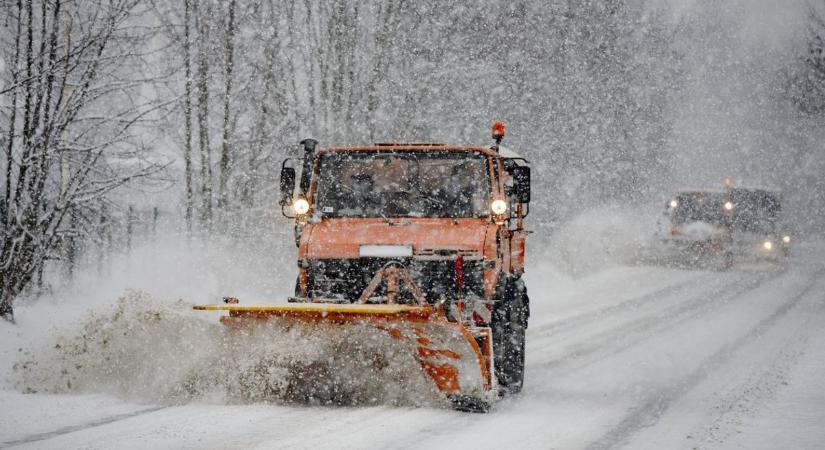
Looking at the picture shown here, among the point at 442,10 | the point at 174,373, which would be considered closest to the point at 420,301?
the point at 174,373

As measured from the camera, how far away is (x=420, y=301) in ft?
22.3

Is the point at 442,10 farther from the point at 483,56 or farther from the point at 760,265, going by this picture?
the point at 760,265

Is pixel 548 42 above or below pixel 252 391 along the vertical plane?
above

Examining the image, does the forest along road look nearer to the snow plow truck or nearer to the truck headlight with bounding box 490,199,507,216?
the snow plow truck

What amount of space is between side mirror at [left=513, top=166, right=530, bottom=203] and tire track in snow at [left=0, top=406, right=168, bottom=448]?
3474mm

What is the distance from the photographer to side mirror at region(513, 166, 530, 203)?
306 inches

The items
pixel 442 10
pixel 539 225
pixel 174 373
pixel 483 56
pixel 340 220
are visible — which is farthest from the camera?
pixel 539 225

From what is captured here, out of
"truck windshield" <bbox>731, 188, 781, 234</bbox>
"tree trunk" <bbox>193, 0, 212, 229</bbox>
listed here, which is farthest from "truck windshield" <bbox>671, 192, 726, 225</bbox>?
"tree trunk" <bbox>193, 0, 212, 229</bbox>

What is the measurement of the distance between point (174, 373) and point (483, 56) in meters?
18.2

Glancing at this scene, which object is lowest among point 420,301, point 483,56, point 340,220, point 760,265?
point 760,265

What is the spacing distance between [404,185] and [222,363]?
7.29 feet

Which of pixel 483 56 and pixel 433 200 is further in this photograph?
pixel 483 56

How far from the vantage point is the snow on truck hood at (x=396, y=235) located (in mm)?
7109

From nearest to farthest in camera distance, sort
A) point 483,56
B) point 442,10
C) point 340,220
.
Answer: point 340,220 → point 442,10 → point 483,56
